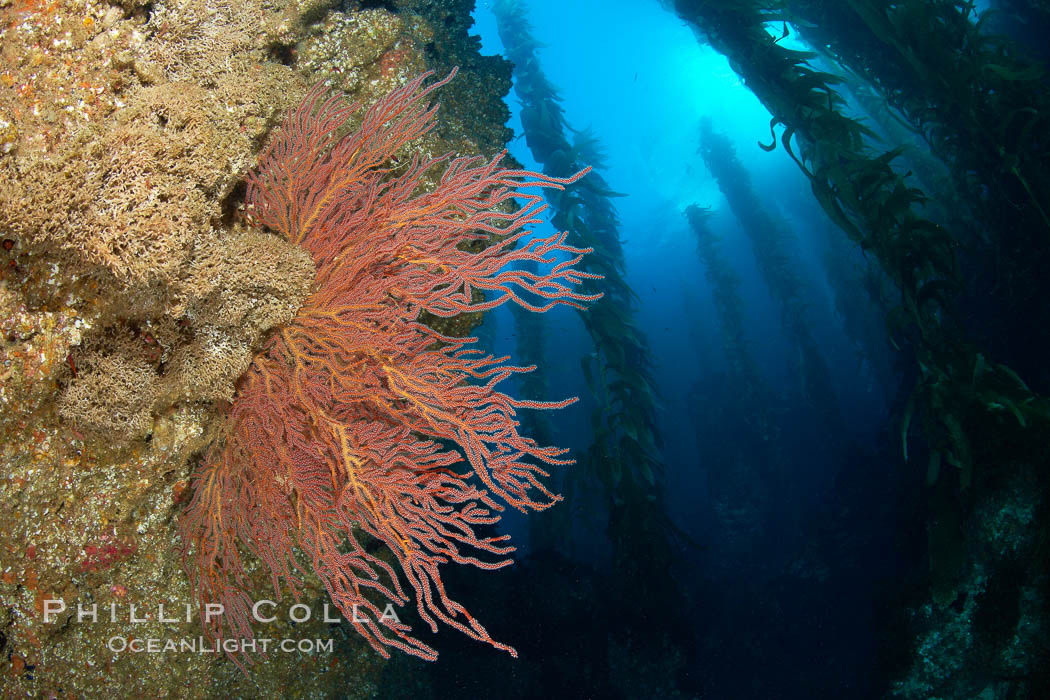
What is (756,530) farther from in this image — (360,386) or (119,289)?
(119,289)

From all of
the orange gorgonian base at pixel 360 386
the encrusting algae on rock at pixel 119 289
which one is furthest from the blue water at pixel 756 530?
the encrusting algae on rock at pixel 119 289

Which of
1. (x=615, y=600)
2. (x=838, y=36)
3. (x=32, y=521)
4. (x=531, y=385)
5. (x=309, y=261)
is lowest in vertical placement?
(x=615, y=600)

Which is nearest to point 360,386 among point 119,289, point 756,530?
point 119,289

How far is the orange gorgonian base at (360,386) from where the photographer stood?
2244mm

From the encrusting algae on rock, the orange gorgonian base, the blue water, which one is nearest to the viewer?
the encrusting algae on rock

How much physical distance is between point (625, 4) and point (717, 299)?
33461mm

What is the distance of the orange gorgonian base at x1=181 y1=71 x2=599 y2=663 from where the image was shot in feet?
7.36

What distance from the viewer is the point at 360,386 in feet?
7.72

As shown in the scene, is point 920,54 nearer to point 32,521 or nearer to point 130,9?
point 130,9

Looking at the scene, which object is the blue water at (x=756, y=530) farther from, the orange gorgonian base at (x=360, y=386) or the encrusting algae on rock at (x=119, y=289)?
the encrusting algae on rock at (x=119, y=289)

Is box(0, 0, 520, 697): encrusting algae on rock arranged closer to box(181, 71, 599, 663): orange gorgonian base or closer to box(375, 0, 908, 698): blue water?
box(181, 71, 599, 663): orange gorgonian base

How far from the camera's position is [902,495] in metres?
5.82

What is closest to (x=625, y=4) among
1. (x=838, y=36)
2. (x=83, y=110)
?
(x=838, y=36)

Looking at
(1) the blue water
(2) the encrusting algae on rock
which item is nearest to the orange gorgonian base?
(2) the encrusting algae on rock
